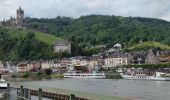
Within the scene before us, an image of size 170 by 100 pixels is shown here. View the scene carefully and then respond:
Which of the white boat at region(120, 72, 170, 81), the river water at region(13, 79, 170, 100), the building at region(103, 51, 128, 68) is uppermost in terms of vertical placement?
the building at region(103, 51, 128, 68)

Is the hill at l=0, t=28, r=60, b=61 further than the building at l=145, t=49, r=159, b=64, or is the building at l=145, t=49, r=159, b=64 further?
the hill at l=0, t=28, r=60, b=61

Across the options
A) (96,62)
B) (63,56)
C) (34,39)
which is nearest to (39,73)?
(96,62)

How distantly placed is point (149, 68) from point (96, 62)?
29130 mm

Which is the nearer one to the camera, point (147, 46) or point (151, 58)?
point (151, 58)

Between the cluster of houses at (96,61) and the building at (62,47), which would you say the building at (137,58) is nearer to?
the cluster of houses at (96,61)

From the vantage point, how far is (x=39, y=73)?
147m

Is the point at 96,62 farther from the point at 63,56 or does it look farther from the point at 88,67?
the point at 63,56

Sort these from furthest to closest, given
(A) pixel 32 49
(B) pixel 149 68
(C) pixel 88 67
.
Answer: (A) pixel 32 49
(C) pixel 88 67
(B) pixel 149 68

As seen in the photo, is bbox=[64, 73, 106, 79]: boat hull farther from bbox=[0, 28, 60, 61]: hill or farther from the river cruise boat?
bbox=[0, 28, 60, 61]: hill

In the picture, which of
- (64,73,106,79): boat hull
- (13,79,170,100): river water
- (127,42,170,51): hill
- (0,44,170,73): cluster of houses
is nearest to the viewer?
(13,79,170,100): river water

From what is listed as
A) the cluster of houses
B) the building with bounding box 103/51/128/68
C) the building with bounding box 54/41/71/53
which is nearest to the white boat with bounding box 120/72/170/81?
the cluster of houses

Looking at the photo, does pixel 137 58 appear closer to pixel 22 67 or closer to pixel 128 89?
pixel 22 67

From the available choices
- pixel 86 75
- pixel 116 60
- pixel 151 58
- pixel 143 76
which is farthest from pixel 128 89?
pixel 116 60

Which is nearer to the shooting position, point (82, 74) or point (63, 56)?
point (82, 74)
